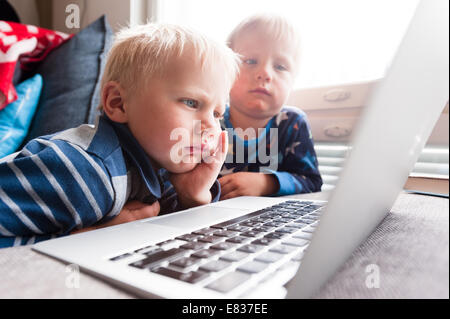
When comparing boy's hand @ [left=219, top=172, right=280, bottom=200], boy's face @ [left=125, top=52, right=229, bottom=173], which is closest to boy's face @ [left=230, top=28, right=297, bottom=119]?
boy's hand @ [left=219, top=172, right=280, bottom=200]

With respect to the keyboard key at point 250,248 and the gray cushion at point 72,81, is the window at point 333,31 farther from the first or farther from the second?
the keyboard key at point 250,248

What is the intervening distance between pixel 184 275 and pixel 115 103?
1.38ft

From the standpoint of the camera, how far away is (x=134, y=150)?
22.0 inches

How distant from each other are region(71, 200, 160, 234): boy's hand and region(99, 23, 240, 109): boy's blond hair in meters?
0.20

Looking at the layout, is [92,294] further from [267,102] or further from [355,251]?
[267,102]

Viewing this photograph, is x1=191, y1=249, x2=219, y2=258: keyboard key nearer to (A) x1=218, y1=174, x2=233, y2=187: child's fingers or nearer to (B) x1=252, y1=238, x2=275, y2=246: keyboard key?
(B) x1=252, y1=238, x2=275, y2=246: keyboard key

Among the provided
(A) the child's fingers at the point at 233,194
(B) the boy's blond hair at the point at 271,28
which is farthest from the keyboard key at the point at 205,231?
(B) the boy's blond hair at the point at 271,28

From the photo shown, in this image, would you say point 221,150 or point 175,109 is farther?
point 221,150

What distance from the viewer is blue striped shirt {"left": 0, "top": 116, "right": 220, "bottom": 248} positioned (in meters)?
0.40

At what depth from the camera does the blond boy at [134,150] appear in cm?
41

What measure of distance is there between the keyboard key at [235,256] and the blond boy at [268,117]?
0.55 metres

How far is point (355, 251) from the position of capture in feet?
0.98

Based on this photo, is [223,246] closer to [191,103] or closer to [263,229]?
[263,229]

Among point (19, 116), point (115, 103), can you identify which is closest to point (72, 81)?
point (19, 116)
